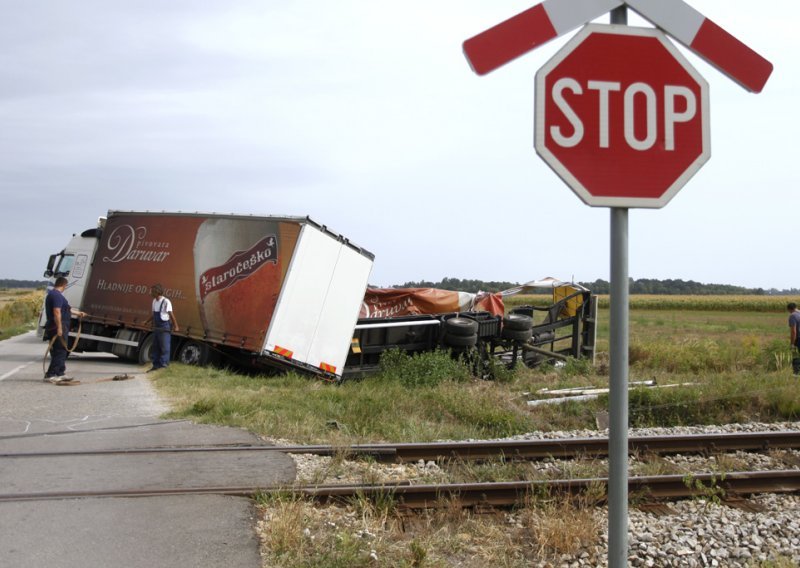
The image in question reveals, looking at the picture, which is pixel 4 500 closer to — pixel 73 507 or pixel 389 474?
pixel 73 507

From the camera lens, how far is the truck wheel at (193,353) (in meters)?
16.6

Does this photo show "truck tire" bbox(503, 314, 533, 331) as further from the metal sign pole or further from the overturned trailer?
the metal sign pole

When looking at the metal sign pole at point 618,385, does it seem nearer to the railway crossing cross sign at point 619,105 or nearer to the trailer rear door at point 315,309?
the railway crossing cross sign at point 619,105

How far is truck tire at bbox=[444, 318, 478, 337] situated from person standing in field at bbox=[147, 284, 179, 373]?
5.81 m

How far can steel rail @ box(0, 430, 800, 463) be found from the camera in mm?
7809

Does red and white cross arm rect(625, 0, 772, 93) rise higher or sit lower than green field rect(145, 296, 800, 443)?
higher

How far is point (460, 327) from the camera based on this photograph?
16047 millimetres

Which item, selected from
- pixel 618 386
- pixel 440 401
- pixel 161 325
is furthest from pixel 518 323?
pixel 618 386

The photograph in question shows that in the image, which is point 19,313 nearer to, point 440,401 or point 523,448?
point 440,401

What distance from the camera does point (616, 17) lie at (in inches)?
104

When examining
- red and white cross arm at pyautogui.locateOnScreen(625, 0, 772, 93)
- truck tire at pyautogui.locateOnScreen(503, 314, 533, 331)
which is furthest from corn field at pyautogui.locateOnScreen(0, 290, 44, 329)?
red and white cross arm at pyautogui.locateOnScreen(625, 0, 772, 93)

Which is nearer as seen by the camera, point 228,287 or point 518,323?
point 228,287

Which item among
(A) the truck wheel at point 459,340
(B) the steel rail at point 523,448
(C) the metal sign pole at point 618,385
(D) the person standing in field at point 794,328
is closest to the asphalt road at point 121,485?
(B) the steel rail at point 523,448

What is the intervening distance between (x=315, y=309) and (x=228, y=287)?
209 cm
